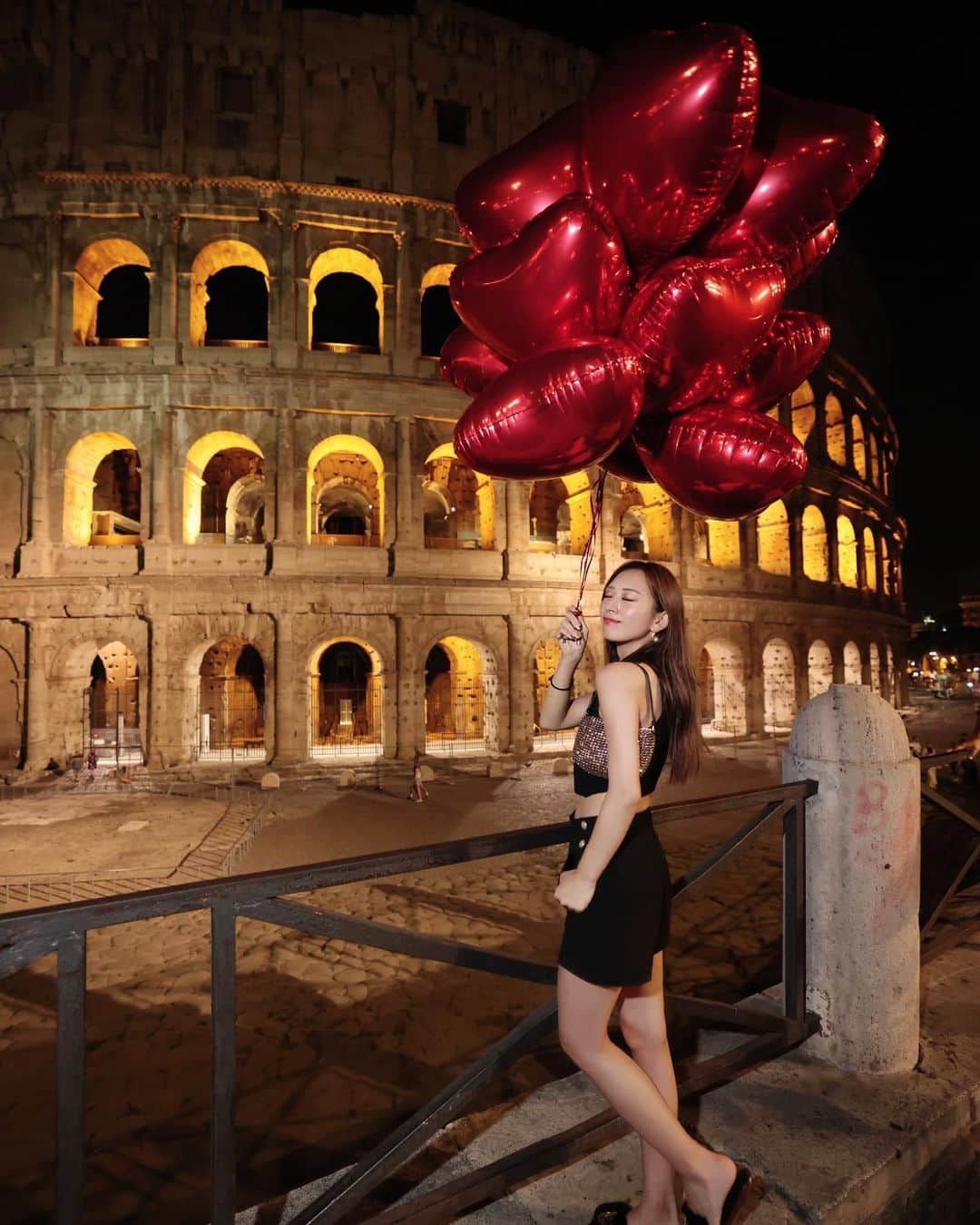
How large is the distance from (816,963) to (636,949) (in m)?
1.35

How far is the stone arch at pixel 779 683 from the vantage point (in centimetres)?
2009

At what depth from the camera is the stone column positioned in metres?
14.9

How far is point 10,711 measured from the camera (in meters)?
14.0

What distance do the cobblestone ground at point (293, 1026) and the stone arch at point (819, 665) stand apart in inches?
598

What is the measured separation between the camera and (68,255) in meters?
14.5

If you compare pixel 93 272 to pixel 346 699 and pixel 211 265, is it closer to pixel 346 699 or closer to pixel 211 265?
pixel 211 265

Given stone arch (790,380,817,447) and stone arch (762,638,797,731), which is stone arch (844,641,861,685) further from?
stone arch (790,380,817,447)

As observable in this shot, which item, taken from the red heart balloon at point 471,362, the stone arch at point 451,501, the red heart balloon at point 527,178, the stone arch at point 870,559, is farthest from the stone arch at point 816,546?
the red heart balloon at point 527,178

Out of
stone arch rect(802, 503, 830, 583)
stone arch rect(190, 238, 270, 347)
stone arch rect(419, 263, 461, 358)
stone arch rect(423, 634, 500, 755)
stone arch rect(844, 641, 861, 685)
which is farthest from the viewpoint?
stone arch rect(844, 641, 861, 685)

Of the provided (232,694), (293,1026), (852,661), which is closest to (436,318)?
(232,694)

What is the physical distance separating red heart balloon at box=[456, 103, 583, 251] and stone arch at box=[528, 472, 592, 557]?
14.4 meters

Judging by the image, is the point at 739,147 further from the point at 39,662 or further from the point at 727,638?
the point at 727,638

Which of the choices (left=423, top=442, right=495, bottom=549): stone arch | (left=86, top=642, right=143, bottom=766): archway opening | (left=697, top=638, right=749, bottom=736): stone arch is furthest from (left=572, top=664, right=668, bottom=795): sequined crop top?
(left=86, top=642, right=143, bottom=766): archway opening

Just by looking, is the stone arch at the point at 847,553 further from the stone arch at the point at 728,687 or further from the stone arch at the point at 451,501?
the stone arch at the point at 451,501
